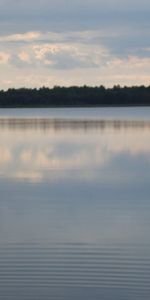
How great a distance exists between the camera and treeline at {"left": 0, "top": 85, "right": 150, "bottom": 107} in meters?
90.0

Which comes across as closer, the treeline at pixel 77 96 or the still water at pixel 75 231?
the still water at pixel 75 231

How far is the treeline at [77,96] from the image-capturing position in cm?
9000

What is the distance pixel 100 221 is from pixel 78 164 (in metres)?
10.00

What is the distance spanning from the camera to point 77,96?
295ft

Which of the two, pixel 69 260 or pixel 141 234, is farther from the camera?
pixel 141 234

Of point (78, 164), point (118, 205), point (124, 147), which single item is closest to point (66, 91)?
point (124, 147)

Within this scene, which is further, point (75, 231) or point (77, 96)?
point (77, 96)

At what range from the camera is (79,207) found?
1249 centimetres

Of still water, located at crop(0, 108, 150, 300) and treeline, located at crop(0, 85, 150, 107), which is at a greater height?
still water, located at crop(0, 108, 150, 300)

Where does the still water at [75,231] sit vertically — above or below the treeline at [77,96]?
above

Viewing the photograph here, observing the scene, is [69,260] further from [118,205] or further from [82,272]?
[118,205]

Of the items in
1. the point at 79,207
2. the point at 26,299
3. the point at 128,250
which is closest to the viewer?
the point at 26,299

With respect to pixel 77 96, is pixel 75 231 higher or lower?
higher

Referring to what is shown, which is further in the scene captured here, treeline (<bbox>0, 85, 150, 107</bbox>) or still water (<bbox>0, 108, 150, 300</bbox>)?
treeline (<bbox>0, 85, 150, 107</bbox>)
